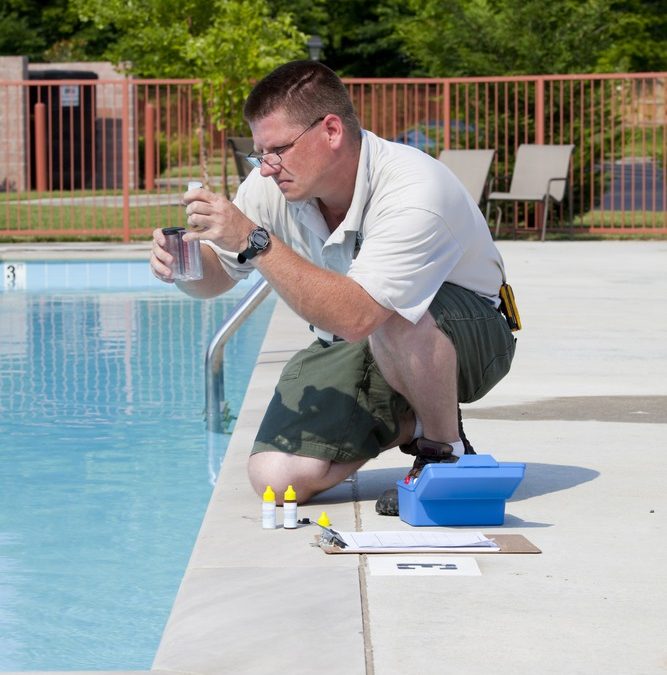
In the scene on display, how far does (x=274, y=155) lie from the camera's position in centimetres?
337

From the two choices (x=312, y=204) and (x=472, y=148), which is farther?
(x=472, y=148)

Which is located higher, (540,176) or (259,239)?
(259,239)

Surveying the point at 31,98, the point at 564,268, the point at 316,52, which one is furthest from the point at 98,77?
the point at 564,268

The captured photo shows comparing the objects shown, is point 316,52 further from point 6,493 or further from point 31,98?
point 6,493

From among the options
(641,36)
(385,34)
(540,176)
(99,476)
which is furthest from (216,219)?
(385,34)

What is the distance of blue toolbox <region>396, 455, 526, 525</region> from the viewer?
334cm

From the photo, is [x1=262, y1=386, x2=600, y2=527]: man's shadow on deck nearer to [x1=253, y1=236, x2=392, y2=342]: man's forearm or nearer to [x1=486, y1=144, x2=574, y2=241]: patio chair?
[x1=253, y1=236, x2=392, y2=342]: man's forearm

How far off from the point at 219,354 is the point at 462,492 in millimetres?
2353

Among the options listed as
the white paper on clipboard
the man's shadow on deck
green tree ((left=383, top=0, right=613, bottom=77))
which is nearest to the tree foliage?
green tree ((left=383, top=0, right=613, bottom=77))

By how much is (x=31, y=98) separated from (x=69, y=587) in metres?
24.0

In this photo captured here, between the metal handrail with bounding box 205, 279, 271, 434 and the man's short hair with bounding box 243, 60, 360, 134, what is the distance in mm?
2081

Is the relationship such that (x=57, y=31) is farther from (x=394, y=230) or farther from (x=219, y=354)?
(x=394, y=230)

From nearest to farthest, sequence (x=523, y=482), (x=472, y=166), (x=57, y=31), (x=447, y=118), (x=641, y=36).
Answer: (x=523, y=482) → (x=472, y=166) → (x=447, y=118) → (x=641, y=36) → (x=57, y=31)

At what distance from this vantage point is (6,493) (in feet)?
16.1
